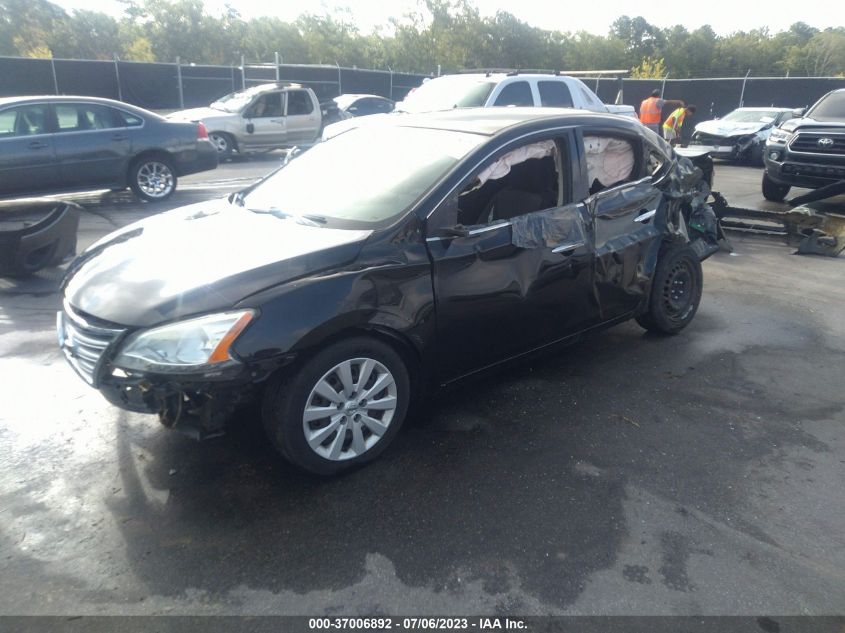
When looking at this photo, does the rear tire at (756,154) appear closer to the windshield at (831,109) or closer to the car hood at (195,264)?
the windshield at (831,109)

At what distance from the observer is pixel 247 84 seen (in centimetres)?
2320

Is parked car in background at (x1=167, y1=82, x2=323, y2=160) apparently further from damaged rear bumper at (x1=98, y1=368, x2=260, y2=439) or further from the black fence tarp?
damaged rear bumper at (x1=98, y1=368, x2=260, y2=439)

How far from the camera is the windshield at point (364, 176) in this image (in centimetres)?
371

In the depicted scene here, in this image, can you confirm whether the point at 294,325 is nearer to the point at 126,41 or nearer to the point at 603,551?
the point at 603,551

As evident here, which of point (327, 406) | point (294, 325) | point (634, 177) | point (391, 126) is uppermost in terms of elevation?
point (391, 126)

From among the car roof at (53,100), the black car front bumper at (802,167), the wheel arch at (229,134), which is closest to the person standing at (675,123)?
the black car front bumper at (802,167)

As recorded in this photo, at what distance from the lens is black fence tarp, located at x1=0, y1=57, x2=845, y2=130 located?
801 inches

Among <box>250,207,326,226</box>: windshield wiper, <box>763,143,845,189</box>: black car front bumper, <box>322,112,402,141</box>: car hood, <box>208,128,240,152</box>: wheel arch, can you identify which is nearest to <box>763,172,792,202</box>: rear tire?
<box>763,143,845,189</box>: black car front bumper

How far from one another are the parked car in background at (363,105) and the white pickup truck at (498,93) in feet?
29.6

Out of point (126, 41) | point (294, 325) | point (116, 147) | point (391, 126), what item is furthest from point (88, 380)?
point (126, 41)

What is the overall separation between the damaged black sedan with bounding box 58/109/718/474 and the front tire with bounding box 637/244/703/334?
0.15 ft

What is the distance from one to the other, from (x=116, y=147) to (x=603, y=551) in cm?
961

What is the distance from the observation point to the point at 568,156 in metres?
4.25

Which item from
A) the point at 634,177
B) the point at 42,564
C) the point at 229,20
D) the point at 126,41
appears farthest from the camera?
the point at 229,20
